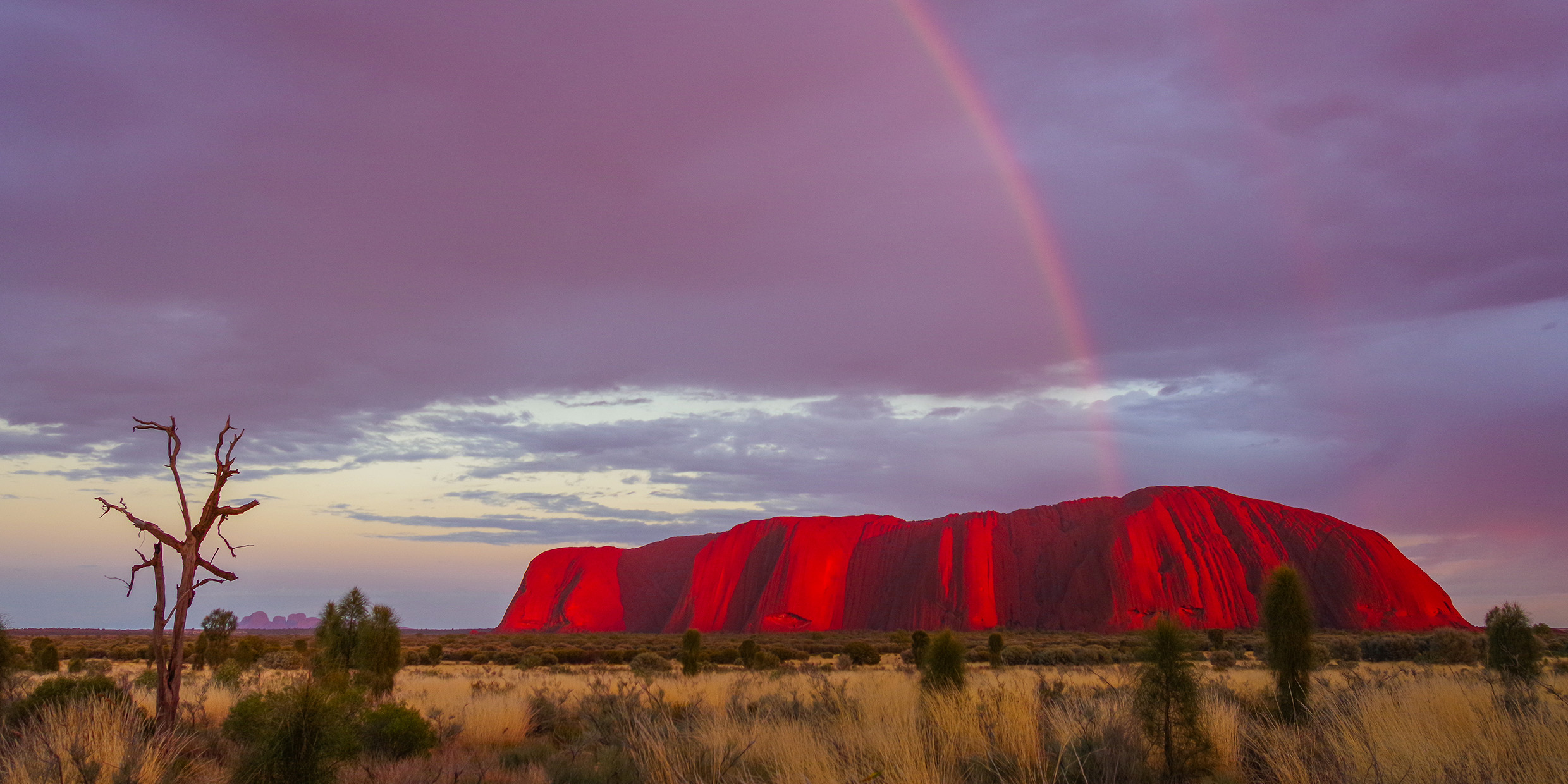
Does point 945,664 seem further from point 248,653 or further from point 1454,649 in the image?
point 1454,649

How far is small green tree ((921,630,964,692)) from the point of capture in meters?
13.4

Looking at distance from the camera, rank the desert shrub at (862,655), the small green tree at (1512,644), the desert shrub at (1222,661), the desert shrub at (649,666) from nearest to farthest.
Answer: the small green tree at (1512,644) < the desert shrub at (1222,661) < the desert shrub at (649,666) < the desert shrub at (862,655)

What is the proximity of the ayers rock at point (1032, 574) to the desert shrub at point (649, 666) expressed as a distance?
6136 centimetres

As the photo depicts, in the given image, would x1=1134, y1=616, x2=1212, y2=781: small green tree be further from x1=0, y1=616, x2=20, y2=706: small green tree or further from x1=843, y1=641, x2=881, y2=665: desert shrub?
x1=843, y1=641, x2=881, y2=665: desert shrub

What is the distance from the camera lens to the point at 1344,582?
3546 inches

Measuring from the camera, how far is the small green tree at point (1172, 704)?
856cm

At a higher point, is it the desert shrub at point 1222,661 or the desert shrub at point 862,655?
the desert shrub at point 1222,661

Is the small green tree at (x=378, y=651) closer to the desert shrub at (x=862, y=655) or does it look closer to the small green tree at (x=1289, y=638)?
the small green tree at (x=1289, y=638)

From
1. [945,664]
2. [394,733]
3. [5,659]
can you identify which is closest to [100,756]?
[394,733]

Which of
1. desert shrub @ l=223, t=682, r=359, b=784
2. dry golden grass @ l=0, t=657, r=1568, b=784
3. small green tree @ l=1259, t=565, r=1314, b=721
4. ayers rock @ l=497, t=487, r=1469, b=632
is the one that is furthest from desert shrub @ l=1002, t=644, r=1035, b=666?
ayers rock @ l=497, t=487, r=1469, b=632

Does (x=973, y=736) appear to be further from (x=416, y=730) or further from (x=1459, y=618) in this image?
(x=1459, y=618)

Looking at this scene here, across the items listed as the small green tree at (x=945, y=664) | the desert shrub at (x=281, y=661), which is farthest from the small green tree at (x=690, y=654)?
the small green tree at (x=945, y=664)

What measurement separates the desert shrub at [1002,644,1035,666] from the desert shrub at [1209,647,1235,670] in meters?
7.57

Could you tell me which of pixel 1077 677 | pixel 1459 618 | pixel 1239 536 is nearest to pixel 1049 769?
pixel 1077 677
